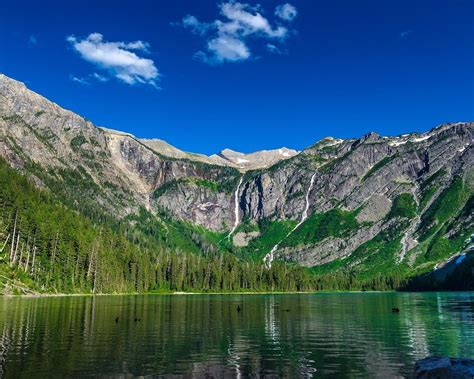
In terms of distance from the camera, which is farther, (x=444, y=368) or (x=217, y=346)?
(x=217, y=346)

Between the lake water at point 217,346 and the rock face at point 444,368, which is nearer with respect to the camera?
the rock face at point 444,368

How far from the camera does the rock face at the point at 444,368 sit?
27.1 metres

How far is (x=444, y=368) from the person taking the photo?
1113 inches

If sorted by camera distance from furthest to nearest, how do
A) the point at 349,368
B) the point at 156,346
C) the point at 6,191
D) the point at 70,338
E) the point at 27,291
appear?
the point at 6,191
the point at 27,291
the point at 70,338
the point at 156,346
the point at 349,368

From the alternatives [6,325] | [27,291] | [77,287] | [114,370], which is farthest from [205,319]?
[77,287]

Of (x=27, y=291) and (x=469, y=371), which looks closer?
(x=469, y=371)

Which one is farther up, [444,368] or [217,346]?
[444,368]

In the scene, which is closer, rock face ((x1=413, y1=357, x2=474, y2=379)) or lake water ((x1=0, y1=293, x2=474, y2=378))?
rock face ((x1=413, y1=357, x2=474, y2=379))

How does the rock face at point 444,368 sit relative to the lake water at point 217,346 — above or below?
above

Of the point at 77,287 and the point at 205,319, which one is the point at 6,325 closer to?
the point at 205,319

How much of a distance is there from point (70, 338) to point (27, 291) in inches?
4106

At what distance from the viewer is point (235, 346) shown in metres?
52.5

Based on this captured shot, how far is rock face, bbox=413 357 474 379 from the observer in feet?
89.1

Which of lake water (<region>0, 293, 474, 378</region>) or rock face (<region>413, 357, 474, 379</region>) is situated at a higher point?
rock face (<region>413, 357, 474, 379</region>)
